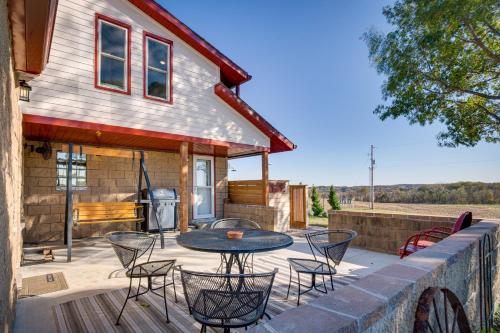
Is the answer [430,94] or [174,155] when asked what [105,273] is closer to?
[174,155]

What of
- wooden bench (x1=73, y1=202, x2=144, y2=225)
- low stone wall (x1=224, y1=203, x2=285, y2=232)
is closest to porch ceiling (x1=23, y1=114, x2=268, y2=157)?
wooden bench (x1=73, y1=202, x2=144, y2=225)

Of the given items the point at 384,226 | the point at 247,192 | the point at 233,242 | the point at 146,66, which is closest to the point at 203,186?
the point at 247,192

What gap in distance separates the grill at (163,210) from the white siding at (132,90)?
83.5 inches

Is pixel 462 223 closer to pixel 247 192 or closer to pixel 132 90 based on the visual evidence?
pixel 247 192

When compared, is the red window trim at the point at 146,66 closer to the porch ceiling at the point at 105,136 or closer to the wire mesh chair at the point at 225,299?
the porch ceiling at the point at 105,136

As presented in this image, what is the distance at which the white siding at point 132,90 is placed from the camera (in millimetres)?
5184

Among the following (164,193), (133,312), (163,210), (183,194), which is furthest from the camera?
(164,193)

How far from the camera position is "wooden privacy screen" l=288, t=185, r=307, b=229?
9.02 m

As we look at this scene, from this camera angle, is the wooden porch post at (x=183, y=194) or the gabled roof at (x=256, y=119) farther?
the gabled roof at (x=256, y=119)

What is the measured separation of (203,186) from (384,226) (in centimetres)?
558

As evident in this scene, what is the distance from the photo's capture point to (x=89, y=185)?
7.18 metres

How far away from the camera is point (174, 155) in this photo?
345 inches

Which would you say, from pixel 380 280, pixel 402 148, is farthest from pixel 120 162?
pixel 402 148

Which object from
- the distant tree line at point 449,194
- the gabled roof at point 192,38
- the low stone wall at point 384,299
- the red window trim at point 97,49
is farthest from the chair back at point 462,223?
the distant tree line at point 449,194
